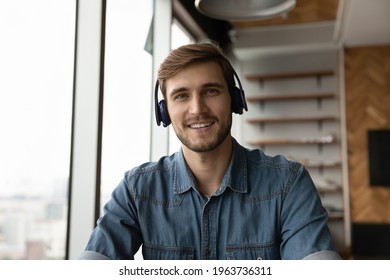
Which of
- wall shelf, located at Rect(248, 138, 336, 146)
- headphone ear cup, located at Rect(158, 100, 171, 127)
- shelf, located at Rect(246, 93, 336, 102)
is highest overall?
shelf, located at Rect(246, 93, 336, 102)

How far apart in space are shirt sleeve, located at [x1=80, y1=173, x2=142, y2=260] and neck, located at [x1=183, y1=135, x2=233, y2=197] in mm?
209

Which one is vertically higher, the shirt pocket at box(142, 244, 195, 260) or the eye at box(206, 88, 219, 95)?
the eye at box(206, 88, 219, 95)

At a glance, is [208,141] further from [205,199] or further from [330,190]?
[330,190]

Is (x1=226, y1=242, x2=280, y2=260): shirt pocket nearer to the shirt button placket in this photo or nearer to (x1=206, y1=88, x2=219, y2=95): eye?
the shirt button placket

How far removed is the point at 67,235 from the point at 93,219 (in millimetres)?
172

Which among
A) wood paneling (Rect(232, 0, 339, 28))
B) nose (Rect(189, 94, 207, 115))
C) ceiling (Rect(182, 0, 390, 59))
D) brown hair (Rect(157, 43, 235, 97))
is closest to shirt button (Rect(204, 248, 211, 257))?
nose (Rect(189, 94, 207, 115))

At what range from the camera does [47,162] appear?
83.8 inches

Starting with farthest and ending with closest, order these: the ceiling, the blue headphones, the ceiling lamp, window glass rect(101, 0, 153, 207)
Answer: the ceiling < window glass rect(101, 0, 153, 207) < the ceiling lamp < the blue headphones

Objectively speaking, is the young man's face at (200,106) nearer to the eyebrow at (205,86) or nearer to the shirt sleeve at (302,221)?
the eyebrow at (205,86)

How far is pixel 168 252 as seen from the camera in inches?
46.8

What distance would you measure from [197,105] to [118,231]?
16.5 inches

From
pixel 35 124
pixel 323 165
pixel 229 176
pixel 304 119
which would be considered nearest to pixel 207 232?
pixel 229 176

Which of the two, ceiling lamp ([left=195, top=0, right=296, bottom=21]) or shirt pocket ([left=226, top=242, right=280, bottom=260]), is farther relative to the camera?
ceiling lamp ([left=195, top=0, right=296, bottom=21])

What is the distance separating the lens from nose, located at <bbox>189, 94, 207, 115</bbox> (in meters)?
1.17
